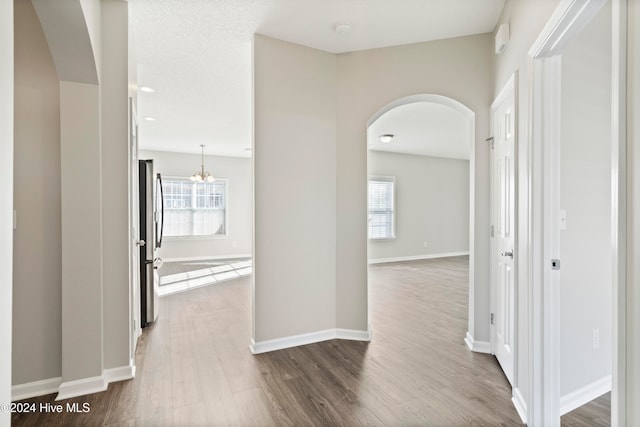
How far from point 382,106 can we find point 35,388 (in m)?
3.46

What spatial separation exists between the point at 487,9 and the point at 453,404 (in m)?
2.85

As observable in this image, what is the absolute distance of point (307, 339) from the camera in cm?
300

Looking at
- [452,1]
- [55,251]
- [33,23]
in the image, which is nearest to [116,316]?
[55,251]

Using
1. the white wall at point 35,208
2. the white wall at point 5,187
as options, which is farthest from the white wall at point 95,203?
the white wall at point 5,187

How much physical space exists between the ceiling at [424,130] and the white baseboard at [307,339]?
251 centimetres

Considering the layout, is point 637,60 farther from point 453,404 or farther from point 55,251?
point 55,251

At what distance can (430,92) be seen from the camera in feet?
9.66

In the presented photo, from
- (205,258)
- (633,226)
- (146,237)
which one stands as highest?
(633,226)

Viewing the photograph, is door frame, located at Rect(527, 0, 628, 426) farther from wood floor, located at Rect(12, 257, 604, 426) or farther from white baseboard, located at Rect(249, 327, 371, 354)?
white baseboard, located at Rect(249, 327, 371, 354)

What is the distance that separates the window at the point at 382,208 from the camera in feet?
26.5

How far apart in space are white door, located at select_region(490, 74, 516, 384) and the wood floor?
0.25 meters

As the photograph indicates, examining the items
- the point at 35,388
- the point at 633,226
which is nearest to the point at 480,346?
the point at 633,226

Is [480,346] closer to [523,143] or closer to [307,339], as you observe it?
[307,339]

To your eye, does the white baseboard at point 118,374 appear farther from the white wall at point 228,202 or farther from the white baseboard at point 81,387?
the white wall at point 228,202
